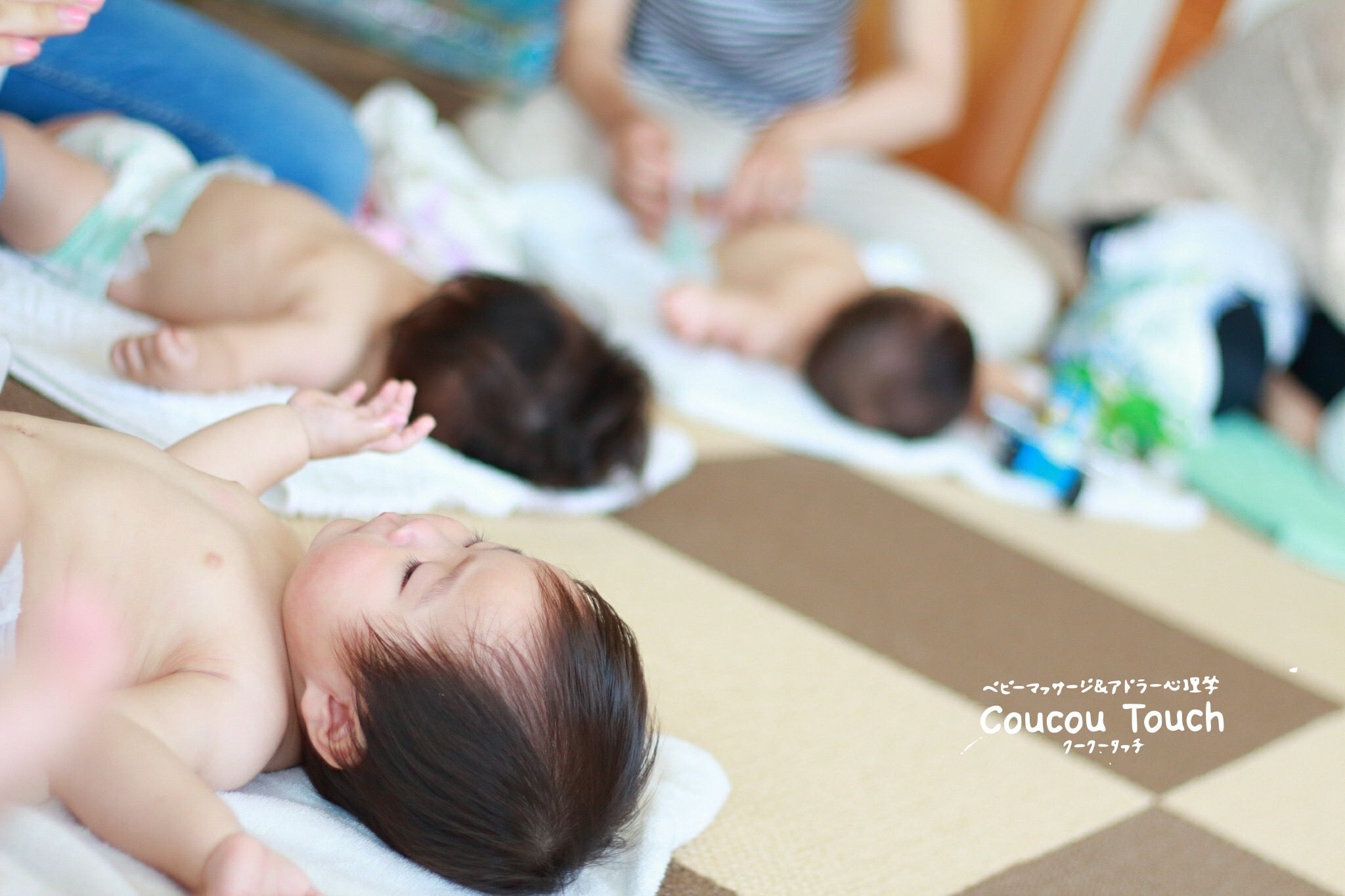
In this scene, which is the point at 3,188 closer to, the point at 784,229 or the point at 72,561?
the point at 72,561

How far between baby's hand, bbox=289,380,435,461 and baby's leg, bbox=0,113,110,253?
0.46 m

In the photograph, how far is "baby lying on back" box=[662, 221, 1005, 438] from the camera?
5.70 ft

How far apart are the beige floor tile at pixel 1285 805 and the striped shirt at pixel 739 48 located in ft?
5.01

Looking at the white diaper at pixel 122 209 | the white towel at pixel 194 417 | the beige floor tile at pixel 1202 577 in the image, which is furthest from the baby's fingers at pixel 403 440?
the beige floor tile at pixel 1202 577

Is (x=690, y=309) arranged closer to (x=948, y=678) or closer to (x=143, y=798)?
(x=948, y=678)

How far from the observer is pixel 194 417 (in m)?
1.05

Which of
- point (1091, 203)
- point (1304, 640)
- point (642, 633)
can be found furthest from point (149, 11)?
point (1091, 203)

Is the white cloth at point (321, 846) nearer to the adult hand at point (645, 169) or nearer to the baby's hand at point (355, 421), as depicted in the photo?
the baby's hand at point (355, 421)

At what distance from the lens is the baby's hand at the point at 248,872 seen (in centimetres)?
54

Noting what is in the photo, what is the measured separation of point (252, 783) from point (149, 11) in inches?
42.3

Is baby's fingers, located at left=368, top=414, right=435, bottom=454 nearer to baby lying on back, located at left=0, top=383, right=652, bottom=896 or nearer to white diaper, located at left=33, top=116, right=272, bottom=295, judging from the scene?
baby lying on back, located at left=0, top=383, right=652, bottom=896

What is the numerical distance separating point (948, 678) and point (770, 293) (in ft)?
2.88

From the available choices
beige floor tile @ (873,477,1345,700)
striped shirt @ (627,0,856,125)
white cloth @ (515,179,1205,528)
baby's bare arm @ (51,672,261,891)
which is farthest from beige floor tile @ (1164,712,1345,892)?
striped shirt @ (627,0,856,125)

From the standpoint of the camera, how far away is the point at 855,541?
1.39 m
